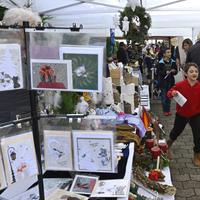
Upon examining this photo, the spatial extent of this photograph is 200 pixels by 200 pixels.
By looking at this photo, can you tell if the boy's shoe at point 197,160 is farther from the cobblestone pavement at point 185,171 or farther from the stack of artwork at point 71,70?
the stack of artwork at point 71,70

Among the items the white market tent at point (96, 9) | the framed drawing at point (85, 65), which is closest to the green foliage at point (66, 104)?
the framed drawing at point (85, 65)

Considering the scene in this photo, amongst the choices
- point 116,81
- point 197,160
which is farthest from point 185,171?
point 116,81

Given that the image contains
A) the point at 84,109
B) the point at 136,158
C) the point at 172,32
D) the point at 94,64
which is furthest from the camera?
the point at 172,32

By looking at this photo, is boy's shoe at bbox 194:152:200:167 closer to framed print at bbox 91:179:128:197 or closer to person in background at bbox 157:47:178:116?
framed print at bbox 91:179:128:197

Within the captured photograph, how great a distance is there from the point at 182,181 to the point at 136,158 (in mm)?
667

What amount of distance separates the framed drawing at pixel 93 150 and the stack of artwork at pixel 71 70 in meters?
0.24

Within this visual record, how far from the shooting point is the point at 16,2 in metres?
3.86

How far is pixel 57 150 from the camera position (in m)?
1.27

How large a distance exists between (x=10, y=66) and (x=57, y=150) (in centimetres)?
48

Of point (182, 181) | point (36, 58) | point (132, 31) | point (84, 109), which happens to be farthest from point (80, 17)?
point (36, 58)

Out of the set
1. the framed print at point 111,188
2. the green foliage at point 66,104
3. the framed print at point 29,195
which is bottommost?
the framed print at point 29,195

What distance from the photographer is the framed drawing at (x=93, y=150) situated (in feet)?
4.05

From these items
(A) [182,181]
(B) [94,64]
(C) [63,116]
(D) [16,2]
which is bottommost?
(A) [182,181]

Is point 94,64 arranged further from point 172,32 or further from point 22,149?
point 172,32
